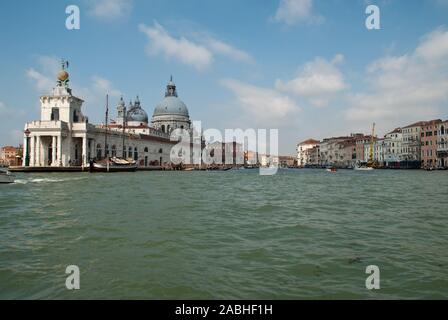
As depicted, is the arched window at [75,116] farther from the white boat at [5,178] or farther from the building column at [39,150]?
the white boat at [5,178]

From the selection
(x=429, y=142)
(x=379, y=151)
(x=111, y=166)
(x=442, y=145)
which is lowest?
(x=111, y=166)

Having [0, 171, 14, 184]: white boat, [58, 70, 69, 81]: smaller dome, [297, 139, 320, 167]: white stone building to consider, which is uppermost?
[58, 70, 69, 81]: smaller dome

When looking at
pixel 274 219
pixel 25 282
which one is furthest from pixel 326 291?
pixel 274 219

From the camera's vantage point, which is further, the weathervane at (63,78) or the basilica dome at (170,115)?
the basilica dome at (170,115)

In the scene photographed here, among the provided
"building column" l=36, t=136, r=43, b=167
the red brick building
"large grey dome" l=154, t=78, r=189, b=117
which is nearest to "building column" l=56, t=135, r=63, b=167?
"building column" l=36, t=136, r=43, b=167

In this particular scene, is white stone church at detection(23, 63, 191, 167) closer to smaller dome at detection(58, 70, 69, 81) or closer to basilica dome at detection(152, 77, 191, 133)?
smaller dome at detection(58, 70, 69, 81)

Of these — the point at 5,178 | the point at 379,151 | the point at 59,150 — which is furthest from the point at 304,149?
the point at 5,178

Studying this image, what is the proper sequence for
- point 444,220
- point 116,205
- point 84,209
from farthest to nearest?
point 116,205, point 84,209, point 444,220

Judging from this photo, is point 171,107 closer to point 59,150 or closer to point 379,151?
point 379,151

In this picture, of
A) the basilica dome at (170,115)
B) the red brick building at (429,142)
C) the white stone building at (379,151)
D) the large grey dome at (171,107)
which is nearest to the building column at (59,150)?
the basilica dome at (170,115)

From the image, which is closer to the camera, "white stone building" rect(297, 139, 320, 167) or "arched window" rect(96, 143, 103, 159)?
"arched window" rect(96, 143, 103, 159)

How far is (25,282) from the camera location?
4.87m
